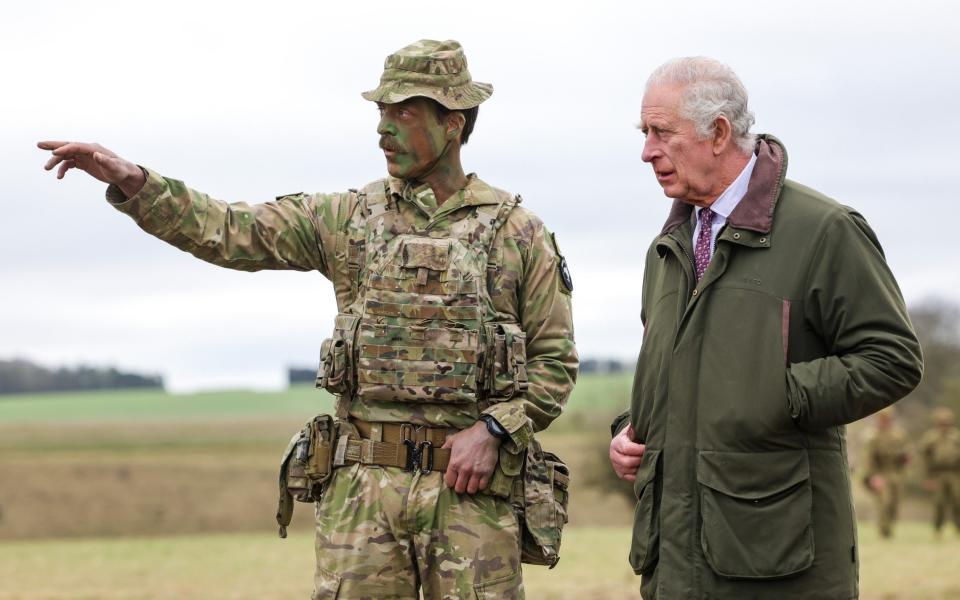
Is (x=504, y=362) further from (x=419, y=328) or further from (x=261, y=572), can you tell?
(x=261, y=572)

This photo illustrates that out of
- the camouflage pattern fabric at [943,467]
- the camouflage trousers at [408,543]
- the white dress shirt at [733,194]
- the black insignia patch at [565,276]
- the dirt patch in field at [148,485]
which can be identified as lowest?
the dirt patch in field at [148,485]

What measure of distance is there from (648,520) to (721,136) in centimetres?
130

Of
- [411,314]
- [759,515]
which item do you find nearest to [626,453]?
[759,515]

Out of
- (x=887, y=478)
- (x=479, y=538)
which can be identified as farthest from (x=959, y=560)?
(x=479, y=538)

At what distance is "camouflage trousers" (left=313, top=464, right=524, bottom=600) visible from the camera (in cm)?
568

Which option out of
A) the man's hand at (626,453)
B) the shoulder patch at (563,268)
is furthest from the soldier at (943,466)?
the man's hand at (626,453)

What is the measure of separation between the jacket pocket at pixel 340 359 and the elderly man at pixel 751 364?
1.35 m

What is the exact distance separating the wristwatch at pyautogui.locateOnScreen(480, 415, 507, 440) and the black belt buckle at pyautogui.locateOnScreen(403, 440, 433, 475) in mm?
238

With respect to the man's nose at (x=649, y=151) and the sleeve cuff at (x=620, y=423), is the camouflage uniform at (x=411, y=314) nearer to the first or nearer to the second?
the sleeve cuff at (x=620, y=423)

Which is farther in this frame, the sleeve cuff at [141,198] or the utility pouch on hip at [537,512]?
the utility pouch on hip at [537,512]

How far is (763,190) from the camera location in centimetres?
484

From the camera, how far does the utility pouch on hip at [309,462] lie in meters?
5.88

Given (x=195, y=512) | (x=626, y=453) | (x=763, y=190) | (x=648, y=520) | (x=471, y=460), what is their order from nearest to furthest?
(x=763, y=190) < (x=648, y=520) < (x=626, y=453) < (x=471, y=460) < (x=195, y=512)

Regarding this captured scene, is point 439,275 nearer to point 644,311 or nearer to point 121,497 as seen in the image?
point 644,311
